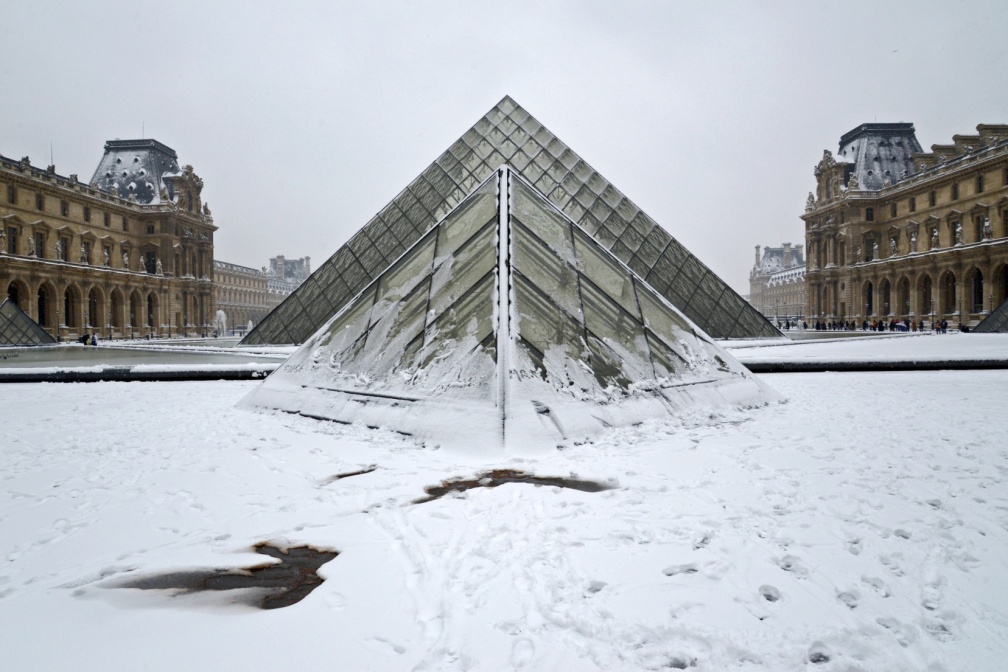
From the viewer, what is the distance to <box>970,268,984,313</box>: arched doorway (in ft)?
137

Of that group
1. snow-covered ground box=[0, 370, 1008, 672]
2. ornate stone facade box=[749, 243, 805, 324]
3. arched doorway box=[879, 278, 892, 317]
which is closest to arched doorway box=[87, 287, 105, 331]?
snow-covered ground box=[0, 370, 1008, 672]

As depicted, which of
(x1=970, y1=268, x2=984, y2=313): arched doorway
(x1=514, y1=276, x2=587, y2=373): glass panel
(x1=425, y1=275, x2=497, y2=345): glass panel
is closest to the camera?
(x1=514, y1=276, x2=587, y2=373): glass panel

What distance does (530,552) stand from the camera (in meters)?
3.02

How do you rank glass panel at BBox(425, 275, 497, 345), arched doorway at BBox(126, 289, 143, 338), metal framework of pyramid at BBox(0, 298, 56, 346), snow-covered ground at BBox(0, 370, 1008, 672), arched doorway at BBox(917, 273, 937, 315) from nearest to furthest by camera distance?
snow-covered ground at BBox(0, 370, 1008, 672) → glass panel at BBox(425, 275, 497, 345) → metal framework of pyramid at BBox(0, 298, 56, 346) → arched doorway at BBox(917, 273, 937, 315) → arched doorway at BBox(126, 289, 143, 338)

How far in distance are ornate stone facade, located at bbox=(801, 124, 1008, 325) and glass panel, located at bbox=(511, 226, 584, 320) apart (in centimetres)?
4507

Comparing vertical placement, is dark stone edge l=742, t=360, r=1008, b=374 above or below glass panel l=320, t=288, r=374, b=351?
below

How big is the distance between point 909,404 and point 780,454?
4231 mm

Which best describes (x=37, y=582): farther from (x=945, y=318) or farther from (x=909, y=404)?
(x=945, y=318)

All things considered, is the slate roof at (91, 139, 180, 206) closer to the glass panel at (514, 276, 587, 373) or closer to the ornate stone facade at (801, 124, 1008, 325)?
the glass panel at (514, 276, 587, 373)

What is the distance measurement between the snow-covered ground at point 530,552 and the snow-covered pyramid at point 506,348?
0.58m

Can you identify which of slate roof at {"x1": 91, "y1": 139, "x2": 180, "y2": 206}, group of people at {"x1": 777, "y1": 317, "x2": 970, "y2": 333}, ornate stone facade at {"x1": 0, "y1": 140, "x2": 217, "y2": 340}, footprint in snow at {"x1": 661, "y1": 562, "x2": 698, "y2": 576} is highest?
slate roof at {"x1": 91, "y1": 139, "x2": 180, "y2": 206}

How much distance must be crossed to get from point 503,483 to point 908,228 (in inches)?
2304

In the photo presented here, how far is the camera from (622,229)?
71.1 feet

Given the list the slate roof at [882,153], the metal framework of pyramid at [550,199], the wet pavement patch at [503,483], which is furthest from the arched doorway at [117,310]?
the slate roof at [882,153]
